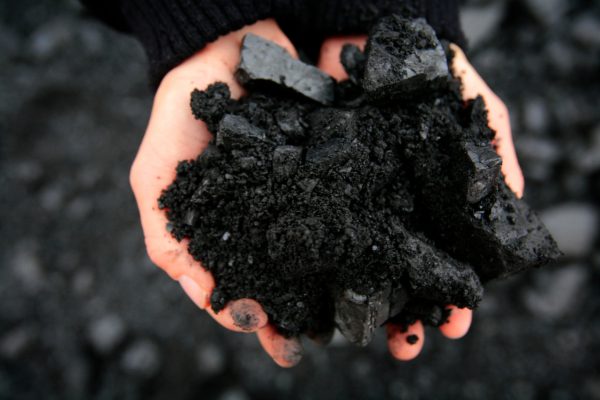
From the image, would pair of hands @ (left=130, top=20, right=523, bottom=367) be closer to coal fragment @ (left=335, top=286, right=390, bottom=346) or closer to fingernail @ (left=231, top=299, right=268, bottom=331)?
fingernail @ (left=231, top=299, right=268, bottom=331)

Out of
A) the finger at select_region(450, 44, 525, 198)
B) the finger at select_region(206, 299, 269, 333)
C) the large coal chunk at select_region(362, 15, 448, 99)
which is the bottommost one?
the finger at select_region(206, 299, 269, 333)

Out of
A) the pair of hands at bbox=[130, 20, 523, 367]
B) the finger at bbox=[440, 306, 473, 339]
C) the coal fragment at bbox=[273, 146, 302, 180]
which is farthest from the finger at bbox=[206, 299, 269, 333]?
the finger at bbox=[440, 306, 473, 339]

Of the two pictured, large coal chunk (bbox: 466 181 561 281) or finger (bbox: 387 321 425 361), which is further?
finger (bbox: 387 321 425 361)

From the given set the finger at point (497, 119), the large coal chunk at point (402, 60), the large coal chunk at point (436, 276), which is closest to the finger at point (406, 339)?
the large coal chunk at point (436, 276)

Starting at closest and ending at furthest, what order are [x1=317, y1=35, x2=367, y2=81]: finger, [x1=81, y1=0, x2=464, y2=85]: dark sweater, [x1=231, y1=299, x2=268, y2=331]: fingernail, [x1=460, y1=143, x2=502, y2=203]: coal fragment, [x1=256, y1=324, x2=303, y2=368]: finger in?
1. [x1=460, y1=143, x2=502, y2=203]: coal fragment
2. [x1=231, y1=299, x2=268, y2=331]: fingernail
3. [x1=256, y1=324, x2=303, y2=368]: finger
4. [x1=81, y1=0, x2=464, y2=85]: dark sweater
5. [x1=317, y1=35, x2=367, y2=81]: finger

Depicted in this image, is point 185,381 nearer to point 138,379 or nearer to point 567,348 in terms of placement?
point 138,379

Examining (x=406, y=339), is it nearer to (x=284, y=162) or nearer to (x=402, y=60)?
(x=284, y=162)

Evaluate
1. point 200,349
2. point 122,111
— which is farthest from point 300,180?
point 122,111
